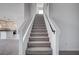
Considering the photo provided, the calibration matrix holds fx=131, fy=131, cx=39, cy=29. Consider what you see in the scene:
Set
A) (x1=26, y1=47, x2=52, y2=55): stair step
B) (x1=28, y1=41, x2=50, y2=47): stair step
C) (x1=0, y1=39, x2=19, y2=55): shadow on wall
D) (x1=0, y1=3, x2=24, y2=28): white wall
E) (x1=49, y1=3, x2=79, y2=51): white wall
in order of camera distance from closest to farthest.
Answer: (x1=26, y1=47, x2=52, y2=55): stair step
(x1=0, y1=3, x2=24, y2=28): white wall
(x1=28, y1=41, x2=50, y2=47): stair step
(x1=0, y1=39, x2=19, y2=55): shadow on wall
(x1=49, y1=3, x2=79, y2=51): white wall

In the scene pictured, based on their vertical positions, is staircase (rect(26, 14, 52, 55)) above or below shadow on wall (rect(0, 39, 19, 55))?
above

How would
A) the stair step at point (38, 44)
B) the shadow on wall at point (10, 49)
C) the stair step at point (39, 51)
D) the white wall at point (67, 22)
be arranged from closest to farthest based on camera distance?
the stair step at point (39, 51) → the stair step at point (38, 44) → the shadow on wall at point (10, 49) → the white wall at point (67, 22)

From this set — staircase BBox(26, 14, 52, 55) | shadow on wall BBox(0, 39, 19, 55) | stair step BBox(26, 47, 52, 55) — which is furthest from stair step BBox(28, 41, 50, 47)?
shadow on wall BBox(0, 39, 19, 55)

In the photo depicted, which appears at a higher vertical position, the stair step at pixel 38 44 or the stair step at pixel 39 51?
the stair step at pixel 38 44

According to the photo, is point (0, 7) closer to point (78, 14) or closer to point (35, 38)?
point (35, 38)

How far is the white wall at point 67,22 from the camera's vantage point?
4426mm

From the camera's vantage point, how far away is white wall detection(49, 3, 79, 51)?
4426 mm

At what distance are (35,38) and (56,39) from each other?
1.03m

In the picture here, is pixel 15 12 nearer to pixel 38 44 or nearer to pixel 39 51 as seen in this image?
pixel 38 44

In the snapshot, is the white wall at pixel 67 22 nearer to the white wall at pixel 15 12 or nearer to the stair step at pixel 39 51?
the white wall at pixel 15 12

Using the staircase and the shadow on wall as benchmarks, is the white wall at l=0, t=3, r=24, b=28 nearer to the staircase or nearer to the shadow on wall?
the staircase

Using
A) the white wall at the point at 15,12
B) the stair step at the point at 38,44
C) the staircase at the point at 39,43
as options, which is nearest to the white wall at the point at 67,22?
the staircase at the point at 39,43

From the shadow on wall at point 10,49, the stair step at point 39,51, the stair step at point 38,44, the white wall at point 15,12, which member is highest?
the white wall at point 15,12

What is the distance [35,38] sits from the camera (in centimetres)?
354
